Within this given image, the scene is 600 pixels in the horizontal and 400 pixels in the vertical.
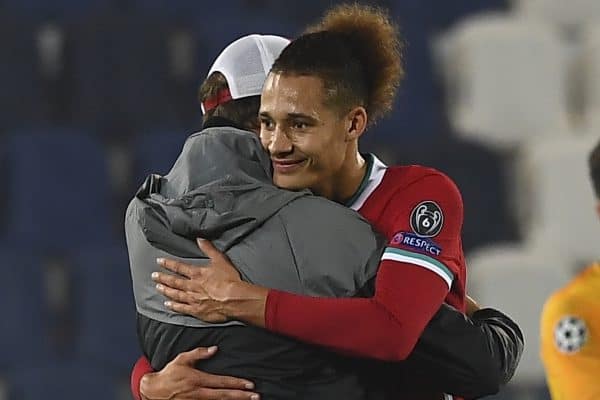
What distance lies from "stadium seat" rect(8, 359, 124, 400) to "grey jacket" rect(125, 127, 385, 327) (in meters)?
1.54

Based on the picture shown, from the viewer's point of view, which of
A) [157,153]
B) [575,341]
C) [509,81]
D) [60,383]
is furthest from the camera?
[509,81]

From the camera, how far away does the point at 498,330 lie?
4.44 ft

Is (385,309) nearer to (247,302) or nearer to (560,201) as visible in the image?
(247,302)

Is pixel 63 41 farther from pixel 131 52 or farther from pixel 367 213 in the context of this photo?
pixel 367 213

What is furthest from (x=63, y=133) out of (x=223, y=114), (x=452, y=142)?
(x=223, y=114)

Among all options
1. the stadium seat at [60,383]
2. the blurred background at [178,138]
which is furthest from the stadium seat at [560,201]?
the stadium seat at [60,383]

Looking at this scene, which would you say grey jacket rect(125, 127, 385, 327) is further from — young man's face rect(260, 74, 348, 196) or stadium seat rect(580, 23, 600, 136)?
stadium seat rect(580, 23, 600, 136)

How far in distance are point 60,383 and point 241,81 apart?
154 centimetres

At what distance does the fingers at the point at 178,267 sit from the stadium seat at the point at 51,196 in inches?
70.4

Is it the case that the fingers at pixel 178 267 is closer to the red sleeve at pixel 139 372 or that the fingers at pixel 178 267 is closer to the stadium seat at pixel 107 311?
the red sleeve at pixel 139 372

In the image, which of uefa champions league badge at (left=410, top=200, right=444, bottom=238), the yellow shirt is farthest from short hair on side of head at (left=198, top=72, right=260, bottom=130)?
the yellow shirt

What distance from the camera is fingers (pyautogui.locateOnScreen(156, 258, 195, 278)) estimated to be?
4.16 feet

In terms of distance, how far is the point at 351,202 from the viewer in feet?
4.45

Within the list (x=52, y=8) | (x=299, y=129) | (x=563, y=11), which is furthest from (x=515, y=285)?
(x=299, y=129)
